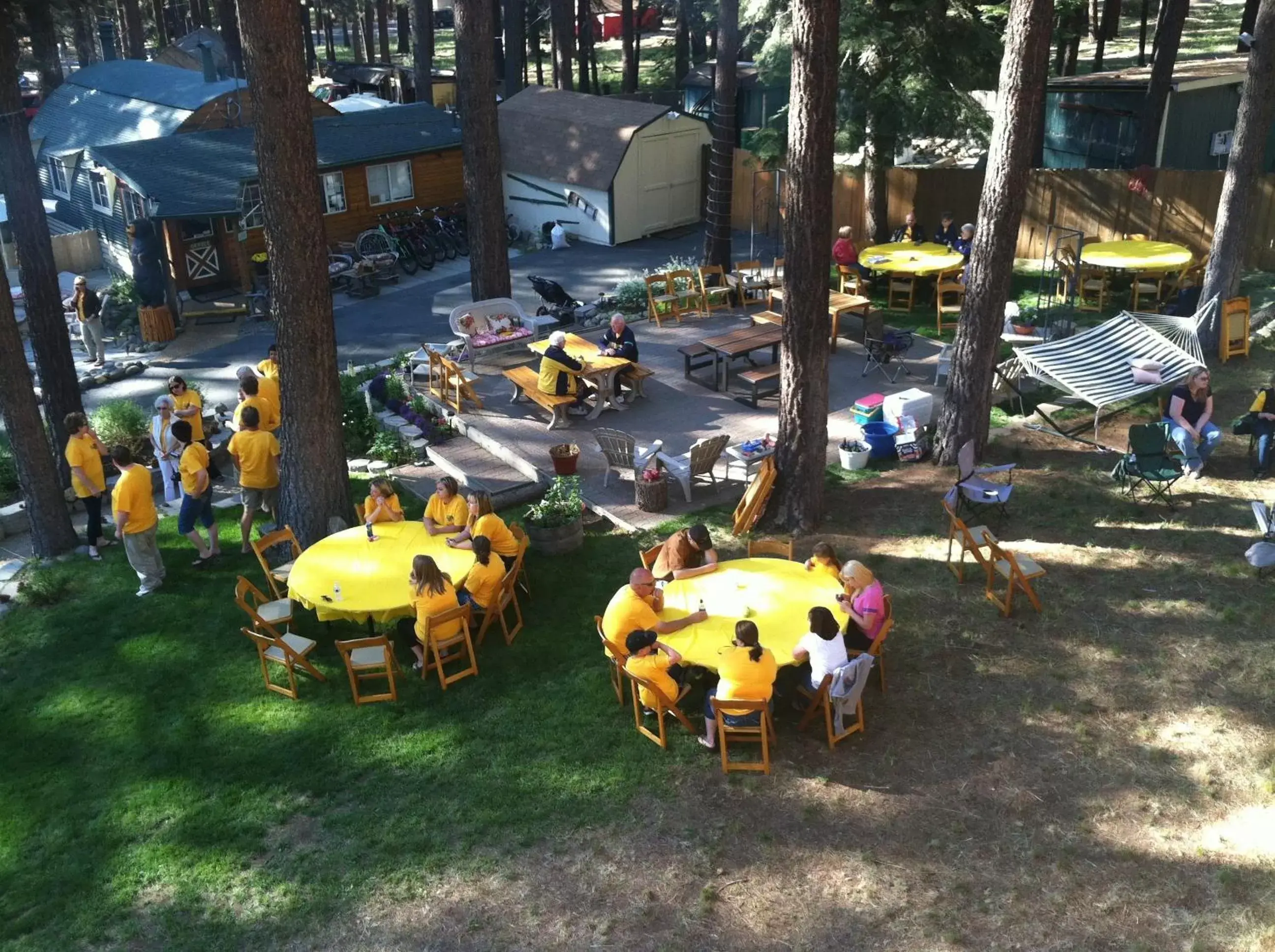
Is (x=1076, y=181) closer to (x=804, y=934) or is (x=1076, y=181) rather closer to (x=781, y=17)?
(x=781, y=17)

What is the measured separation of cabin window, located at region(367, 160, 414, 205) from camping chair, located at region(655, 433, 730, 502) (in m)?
14.9

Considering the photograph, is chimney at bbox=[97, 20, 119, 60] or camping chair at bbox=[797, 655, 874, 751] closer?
camping chair at bbox=[797, 655, 874, 751]

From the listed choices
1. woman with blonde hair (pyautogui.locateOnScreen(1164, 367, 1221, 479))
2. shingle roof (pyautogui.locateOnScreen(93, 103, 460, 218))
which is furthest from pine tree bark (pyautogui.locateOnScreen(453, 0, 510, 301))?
woman with blonde hair (pyautogui.locateOnScreen(1164, 367, 1221, 479))

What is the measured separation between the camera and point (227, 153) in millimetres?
22984

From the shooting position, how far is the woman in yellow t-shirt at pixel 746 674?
7.87 m

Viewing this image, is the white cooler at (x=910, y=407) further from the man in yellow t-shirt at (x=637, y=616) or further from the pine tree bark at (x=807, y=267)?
the man in yellow t-shirt at (x=637, y=616)

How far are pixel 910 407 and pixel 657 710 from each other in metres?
6.33

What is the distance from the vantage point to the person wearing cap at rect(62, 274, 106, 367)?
18.5 metres

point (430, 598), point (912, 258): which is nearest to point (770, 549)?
point (430, 598)

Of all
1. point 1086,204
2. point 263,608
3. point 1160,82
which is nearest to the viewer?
point 263,608

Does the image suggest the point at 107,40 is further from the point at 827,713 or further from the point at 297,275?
the point at 827,713

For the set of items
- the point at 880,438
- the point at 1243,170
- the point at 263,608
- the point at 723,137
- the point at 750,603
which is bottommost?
the point at 263,608

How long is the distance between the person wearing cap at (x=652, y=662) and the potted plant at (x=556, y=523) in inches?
123

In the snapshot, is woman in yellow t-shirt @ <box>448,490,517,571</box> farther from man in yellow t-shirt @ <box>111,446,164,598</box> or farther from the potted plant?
man in yellow t-shirt @ <box>111,446,164,598</box>
